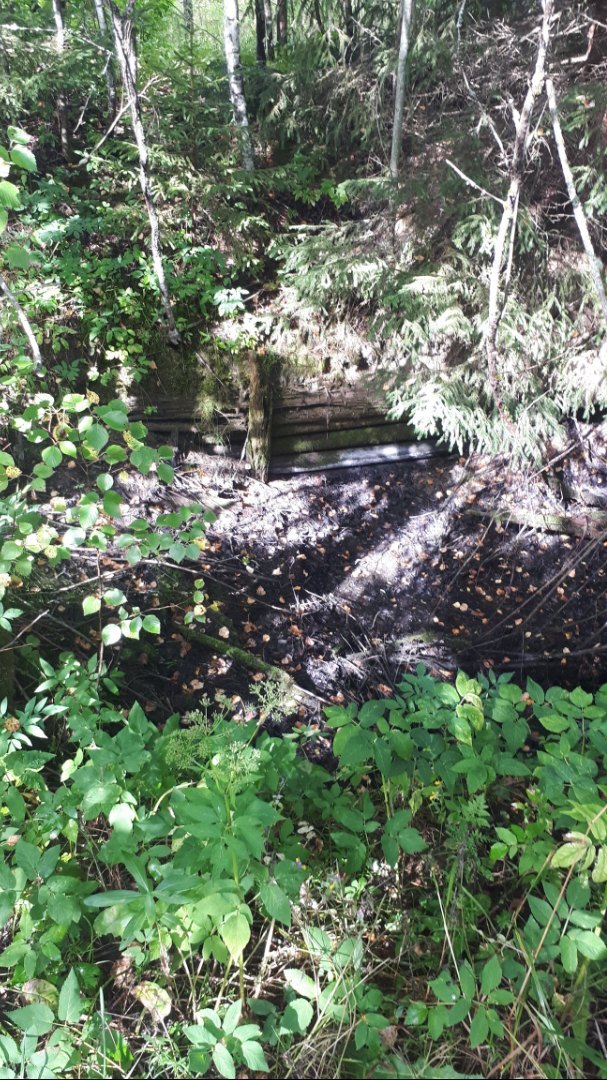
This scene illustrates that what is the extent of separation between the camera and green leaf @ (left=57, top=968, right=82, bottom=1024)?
55.6 inches

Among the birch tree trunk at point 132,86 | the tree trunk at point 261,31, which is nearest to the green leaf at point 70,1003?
the birch tree trunk at point 132,86

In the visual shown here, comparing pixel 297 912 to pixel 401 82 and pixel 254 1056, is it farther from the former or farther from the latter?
pixel 401 82

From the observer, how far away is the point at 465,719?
6.45 ft

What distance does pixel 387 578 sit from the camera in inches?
186

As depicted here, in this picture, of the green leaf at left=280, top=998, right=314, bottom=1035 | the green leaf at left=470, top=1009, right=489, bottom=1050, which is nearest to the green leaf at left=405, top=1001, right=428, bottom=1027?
the green leaf at left=470, top=1009, right=489, bottom=1050

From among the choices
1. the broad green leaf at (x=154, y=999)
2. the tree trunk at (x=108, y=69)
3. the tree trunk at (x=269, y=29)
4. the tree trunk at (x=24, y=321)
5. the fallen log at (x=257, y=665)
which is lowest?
the fallen log at (x=257, y=665)

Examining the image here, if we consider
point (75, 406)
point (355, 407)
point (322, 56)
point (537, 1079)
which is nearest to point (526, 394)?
point (355, 407)

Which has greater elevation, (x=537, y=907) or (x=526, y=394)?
(x=526, y=394)

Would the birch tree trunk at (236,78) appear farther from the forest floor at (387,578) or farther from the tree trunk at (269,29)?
the forest floor at (387,578)

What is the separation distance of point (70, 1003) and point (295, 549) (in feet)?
11.9

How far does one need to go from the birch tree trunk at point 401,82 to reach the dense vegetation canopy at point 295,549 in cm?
3

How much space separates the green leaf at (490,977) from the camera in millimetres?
1492

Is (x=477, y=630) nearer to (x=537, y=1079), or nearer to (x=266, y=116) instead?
(x=537, y=1079)

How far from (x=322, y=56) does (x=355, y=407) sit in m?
3.47
